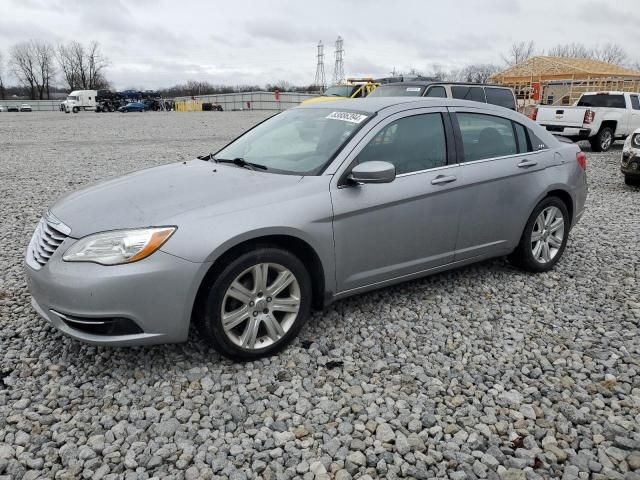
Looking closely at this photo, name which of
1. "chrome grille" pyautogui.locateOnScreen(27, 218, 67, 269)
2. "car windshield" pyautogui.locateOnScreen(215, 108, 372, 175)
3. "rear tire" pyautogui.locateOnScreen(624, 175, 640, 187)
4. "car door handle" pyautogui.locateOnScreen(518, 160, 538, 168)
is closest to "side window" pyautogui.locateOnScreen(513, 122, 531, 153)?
"car door handle" pyautogui.locateOnScreen(518, 160, 538, 168)

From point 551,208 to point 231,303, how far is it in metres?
3.21

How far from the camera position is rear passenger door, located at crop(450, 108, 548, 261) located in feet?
13.6

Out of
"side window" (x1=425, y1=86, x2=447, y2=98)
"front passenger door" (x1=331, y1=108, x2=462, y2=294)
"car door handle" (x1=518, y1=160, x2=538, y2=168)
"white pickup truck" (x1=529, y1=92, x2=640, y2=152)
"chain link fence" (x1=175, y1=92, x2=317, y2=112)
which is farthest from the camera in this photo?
"chain link fence" (x1=175, y1=92, x2=317, y2=112)

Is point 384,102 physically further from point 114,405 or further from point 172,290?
point 114,405

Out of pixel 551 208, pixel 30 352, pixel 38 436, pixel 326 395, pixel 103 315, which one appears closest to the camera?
pixel 38 436

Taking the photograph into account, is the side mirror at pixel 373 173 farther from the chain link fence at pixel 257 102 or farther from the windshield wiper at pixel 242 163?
the chain link fence at pixel 257 102

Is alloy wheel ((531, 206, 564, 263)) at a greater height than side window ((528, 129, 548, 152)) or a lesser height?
lesser

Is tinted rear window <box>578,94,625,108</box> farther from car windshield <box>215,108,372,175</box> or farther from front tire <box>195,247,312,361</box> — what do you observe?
front tire <box>195,247,312,361</box>

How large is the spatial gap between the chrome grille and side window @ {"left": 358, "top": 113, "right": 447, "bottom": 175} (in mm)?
1992

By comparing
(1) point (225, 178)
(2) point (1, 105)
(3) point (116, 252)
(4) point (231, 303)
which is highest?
(2) point (1, 105)

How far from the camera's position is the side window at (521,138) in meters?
4.61

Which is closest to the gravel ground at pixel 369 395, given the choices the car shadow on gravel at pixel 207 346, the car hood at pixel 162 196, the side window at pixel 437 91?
the car shadow on gravel at pixel 207 346

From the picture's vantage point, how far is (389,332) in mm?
3744

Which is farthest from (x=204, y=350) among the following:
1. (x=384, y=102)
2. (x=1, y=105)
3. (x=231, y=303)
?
(x=1, y=105)
